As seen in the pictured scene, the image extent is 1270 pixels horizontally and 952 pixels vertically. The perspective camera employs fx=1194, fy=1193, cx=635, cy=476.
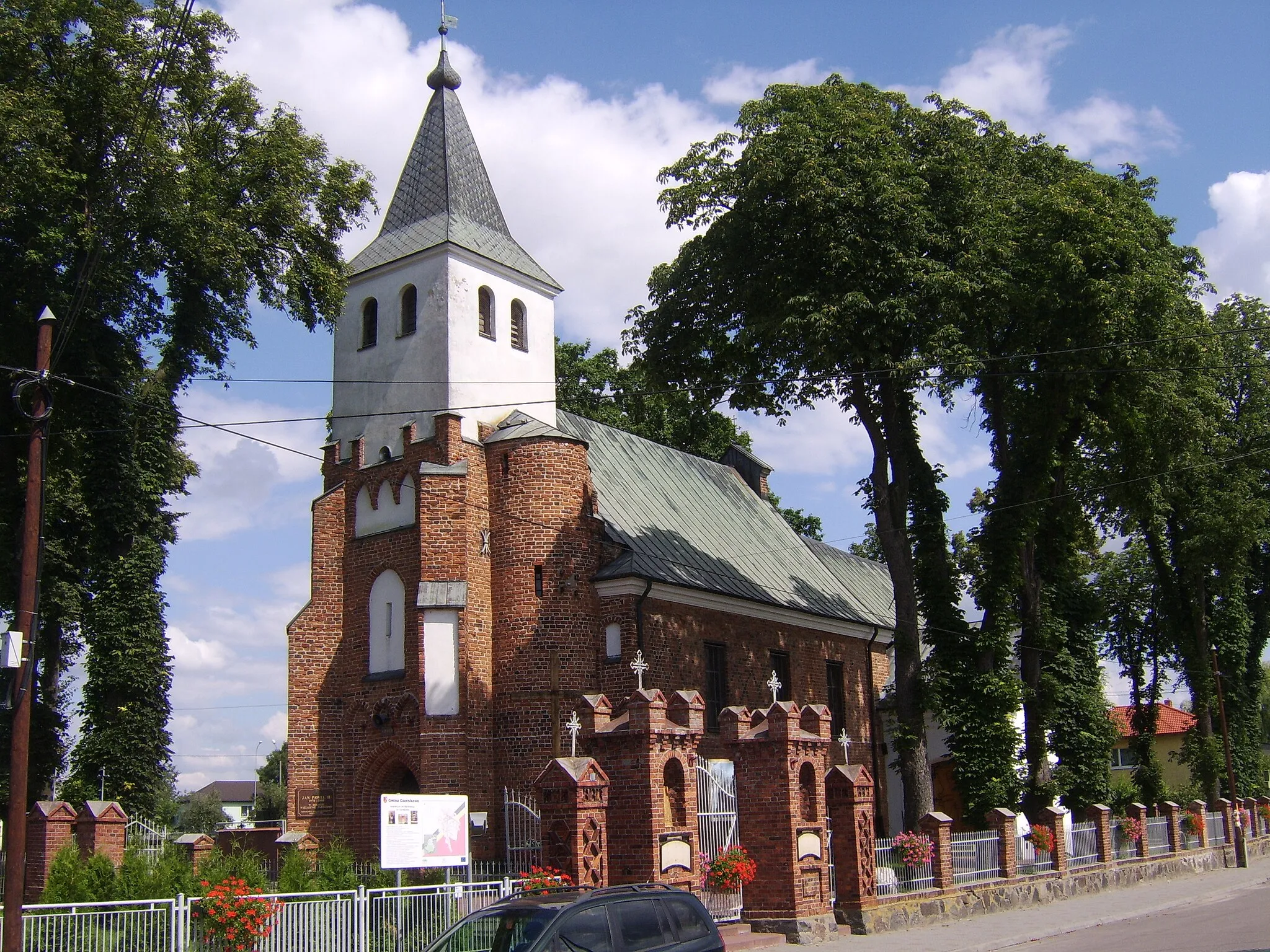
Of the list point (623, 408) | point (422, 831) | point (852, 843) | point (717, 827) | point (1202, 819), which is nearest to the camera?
point (422, 831)

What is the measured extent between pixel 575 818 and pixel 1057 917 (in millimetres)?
10449

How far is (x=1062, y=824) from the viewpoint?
2473 cm

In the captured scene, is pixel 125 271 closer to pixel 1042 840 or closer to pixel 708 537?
pixel 708 537

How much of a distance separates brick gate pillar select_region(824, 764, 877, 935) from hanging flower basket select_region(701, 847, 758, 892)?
187cm

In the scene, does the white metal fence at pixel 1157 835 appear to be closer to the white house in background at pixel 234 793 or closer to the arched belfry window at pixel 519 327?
the arched belfry window at pixel 519 327

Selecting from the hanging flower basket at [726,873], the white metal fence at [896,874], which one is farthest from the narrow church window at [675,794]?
the white metal fence at [896,874]

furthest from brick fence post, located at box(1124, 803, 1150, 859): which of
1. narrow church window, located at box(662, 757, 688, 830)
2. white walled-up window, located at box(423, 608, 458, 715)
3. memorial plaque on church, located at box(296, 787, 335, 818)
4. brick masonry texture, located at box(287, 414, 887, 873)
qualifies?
memorial plaque on church, located at box(296, 787, 335, 818)

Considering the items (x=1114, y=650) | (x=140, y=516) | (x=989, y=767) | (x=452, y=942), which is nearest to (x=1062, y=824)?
(x=989, y=767)

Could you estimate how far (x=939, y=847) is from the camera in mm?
20281

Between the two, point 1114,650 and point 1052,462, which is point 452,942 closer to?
point 1052,462

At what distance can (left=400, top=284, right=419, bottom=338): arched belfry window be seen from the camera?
85.2ft

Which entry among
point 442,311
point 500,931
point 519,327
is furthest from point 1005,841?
point 442,311

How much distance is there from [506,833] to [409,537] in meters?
6.18

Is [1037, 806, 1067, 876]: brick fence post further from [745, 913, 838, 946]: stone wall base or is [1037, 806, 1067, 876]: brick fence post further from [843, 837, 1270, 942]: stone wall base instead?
[745, 913, 838, 946]: stone wall base
